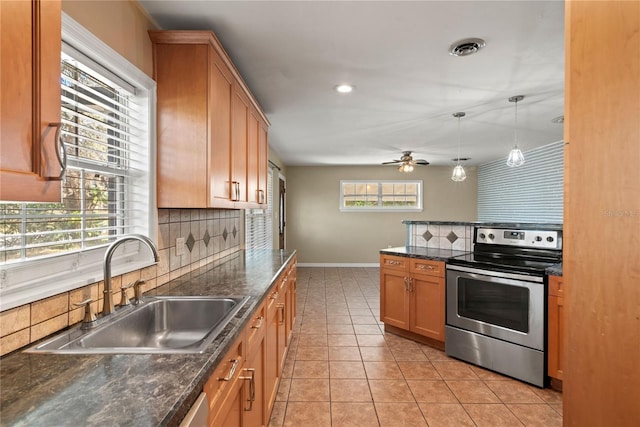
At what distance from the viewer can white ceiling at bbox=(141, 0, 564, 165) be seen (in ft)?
6.07

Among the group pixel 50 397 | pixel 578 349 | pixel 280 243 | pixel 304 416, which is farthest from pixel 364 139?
pixel 50 397

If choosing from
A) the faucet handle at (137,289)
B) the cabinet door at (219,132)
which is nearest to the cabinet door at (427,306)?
the cabinet door at (219,132)

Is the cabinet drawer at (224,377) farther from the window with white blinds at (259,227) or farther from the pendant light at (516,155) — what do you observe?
the pendant light at (516,155)

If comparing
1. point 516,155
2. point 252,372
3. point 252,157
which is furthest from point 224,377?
point 516,155

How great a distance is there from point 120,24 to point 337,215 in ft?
21.3

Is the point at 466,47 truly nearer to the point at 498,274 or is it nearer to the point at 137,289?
the point at 498,274

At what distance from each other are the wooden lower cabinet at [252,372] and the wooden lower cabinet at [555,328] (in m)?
1.97

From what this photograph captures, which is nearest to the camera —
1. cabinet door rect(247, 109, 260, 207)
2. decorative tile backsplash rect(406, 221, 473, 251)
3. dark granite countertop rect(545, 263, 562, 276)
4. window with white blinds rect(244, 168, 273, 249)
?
dark granite countertop rect(545, 263, 562, 276)

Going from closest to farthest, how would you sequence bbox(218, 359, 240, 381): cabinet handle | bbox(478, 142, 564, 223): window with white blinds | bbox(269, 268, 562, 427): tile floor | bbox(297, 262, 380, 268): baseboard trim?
bbox(218, 359, 240, 381): cabinet handle
bbox(269, 268, 562, 427): tile floor
bbox(478, 142, 564, 223): window with white blinds
bbox(297, 262, 380, 268): baseboard trim

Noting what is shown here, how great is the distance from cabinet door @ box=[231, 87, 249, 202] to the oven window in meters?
2.02

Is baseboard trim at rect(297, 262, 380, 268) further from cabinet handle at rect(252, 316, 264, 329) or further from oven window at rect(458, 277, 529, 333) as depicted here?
cabinet handle at rect(252, 316, 264, 329)

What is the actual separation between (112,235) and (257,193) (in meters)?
1.63

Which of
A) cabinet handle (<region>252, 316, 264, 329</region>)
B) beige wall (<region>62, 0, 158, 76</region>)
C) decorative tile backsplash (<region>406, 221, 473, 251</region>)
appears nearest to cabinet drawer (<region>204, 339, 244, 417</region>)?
cabinet handle (<region>252, 316, 264, 329</region>)

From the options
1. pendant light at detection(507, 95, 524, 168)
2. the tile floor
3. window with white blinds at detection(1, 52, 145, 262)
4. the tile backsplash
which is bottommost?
the tile floor
